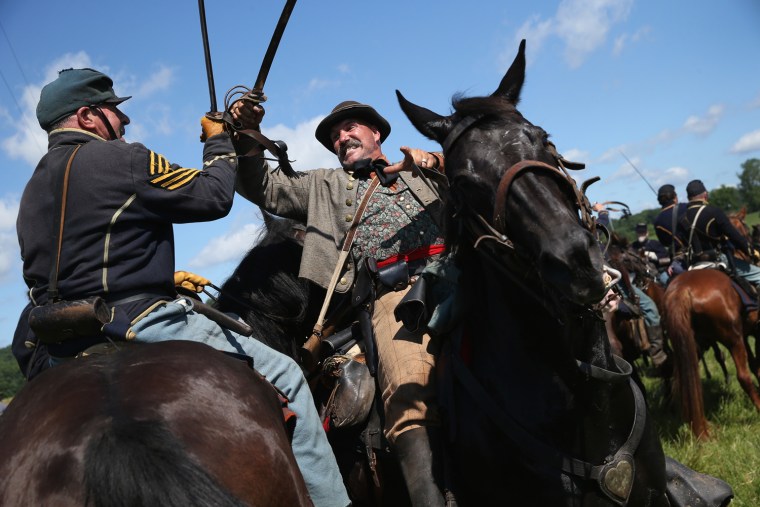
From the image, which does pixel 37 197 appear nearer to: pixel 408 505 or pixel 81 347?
pixel 81 347

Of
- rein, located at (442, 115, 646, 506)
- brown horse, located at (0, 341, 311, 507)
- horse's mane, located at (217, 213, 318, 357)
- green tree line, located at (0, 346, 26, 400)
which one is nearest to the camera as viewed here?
brown horse, located at (0, 341, 311, 507)

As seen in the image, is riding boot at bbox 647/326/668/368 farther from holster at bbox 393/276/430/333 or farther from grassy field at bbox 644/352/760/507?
holster at bbox 393/276/430/333

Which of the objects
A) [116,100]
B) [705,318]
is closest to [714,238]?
[705,318]

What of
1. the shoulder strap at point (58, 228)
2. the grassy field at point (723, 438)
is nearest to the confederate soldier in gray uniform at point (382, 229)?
the shoulder strap at point (58, 228)

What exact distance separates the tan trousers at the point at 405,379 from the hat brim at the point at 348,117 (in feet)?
5.80

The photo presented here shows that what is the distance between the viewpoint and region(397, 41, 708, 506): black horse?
3.06m

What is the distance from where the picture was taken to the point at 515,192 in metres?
2.99

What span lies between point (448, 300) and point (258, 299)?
176 centimetres

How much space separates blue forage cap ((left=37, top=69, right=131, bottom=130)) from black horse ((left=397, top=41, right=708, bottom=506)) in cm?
176

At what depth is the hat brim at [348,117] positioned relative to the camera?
517 cm

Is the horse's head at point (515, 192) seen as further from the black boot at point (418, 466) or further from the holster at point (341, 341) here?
the holster at point (341, 341)

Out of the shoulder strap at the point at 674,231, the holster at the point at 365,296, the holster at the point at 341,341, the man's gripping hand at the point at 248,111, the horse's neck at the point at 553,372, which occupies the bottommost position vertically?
the horse's neck at the point at 553,372

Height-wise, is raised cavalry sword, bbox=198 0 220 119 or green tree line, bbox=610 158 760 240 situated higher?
green tree line, bbox=610 158 760 240

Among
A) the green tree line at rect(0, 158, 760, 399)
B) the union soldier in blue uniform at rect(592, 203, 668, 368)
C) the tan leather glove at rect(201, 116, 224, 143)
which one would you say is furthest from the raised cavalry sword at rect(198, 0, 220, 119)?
the green tree line at rect(0, 158, 760, 399)
